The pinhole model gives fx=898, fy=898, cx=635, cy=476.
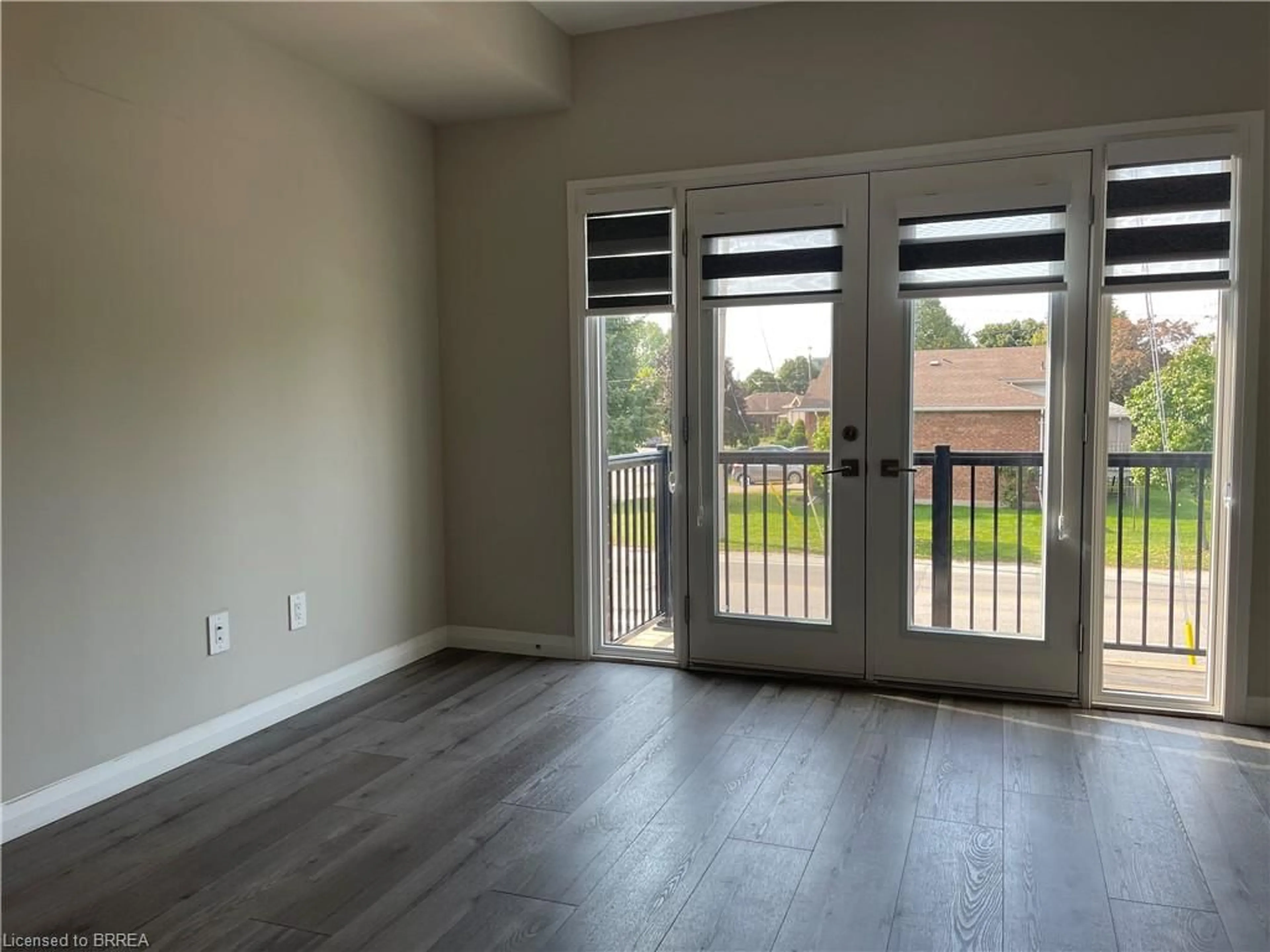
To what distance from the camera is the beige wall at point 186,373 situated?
246 cm

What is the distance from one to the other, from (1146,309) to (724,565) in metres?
1.88

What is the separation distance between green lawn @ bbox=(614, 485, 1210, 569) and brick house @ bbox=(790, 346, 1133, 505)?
0.33 ft

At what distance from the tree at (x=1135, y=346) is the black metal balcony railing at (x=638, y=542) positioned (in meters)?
1.80

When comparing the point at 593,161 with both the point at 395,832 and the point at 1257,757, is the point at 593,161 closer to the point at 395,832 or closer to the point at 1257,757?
the point at 395,832

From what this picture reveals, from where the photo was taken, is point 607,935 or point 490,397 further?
point 490,397

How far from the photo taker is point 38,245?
245 cm

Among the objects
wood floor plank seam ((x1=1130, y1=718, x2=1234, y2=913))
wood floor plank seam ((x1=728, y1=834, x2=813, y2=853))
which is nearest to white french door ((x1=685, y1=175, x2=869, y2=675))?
wood floor plank seam ((x1=1130, y1=718, x2=1234, y2=913))

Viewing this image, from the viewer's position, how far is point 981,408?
345 centimetres

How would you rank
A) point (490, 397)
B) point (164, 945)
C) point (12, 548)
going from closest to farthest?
point (164, 945)
point (12, 548)
point (490, 397)

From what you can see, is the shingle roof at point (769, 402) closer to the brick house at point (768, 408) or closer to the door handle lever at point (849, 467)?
the brick house at point (768, 408)

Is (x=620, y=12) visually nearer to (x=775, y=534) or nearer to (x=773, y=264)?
(x=773, y=264)

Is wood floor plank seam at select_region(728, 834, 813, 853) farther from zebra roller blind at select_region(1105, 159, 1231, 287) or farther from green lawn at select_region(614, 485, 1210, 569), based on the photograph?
zebra roller blind at select_region(1105, 159, 1231, 287)

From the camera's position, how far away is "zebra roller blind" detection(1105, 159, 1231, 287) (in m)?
3.10

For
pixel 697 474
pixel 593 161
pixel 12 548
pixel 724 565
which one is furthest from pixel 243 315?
pixel 724 565
